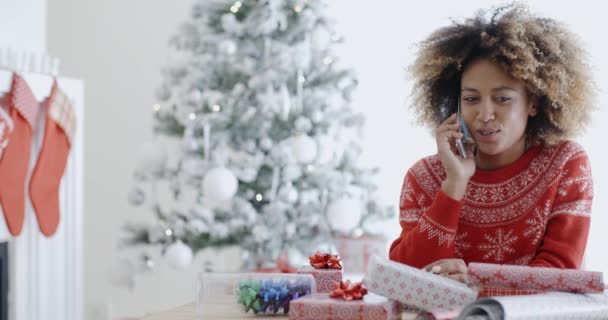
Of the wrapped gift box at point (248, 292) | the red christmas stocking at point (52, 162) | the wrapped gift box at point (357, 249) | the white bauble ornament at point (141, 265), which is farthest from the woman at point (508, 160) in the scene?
the white bauble ornament at point (141, 265)

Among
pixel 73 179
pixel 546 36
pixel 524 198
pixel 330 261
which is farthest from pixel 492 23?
pixel 73 179

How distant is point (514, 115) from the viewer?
1.82 metres

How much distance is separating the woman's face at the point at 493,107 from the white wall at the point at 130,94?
9.47 feet

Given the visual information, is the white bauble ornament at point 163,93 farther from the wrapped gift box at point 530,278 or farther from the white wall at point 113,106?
the wrapped gift box at point 530,278

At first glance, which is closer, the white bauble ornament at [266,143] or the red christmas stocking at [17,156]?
the red christmas stocking at [17,156]

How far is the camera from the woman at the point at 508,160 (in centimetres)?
179

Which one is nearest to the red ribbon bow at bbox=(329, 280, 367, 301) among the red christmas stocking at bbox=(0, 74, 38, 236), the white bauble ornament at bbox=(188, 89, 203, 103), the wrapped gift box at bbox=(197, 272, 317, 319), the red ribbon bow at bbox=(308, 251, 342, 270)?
the wrapped gift box at bbox=(197, 272, 317, 319)

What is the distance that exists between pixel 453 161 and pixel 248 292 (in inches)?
23.1

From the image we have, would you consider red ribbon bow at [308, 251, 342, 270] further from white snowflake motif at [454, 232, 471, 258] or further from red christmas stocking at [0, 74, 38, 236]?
red christmas stocking at [0, 74, 38, 236]

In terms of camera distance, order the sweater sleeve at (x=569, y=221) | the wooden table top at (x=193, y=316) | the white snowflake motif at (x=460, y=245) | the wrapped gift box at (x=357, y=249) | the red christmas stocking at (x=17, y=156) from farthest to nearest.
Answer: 1. the wrapped gift box at (x=357, y=249)
2. the red christmas stocking at (x=17, y=156)
3. the white snowflake motif at (x=460, y=245)
4. the sweater sleeve at (x=569, y=221)
5. the wooden table top at (x=193, y=316)

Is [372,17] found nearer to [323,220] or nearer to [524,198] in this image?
[323,220]

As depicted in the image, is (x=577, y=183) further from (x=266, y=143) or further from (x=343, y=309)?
(x=266, y=143)

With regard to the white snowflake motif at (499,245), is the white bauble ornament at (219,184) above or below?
above

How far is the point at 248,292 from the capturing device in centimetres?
147
